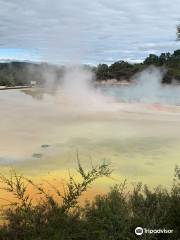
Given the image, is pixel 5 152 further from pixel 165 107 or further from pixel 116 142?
pixel 165 107

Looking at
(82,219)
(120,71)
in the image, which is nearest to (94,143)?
(82,219)

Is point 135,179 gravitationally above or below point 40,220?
below

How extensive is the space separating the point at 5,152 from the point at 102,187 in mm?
5057

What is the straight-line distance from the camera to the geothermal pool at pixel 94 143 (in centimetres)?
1355

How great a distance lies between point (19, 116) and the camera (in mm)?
26922

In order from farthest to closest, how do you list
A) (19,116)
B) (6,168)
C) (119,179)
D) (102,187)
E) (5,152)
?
(19,116)
(5,152)
(6,168)
(119,179)
(102,187)

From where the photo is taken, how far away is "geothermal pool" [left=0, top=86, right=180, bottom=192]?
1355 cm

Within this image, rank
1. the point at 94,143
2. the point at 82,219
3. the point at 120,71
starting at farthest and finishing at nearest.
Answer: the point at 120,71
the point at 94,143
the point at 82,219

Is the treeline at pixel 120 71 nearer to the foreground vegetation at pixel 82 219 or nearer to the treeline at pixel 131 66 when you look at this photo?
the treeline at pixel 131 66

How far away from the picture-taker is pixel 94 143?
17.6 m

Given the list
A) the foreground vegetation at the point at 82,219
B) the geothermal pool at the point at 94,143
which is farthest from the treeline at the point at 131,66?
the foreground vegetation at the point at 82,219

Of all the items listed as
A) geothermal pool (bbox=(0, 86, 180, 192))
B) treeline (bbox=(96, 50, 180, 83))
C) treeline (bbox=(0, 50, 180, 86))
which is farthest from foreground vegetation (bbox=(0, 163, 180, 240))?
treeline (bbox=(96, 50, 180, 83))

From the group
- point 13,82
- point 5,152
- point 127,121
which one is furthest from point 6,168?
point 13,82

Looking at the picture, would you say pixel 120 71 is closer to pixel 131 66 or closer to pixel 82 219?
pixel 131 66
